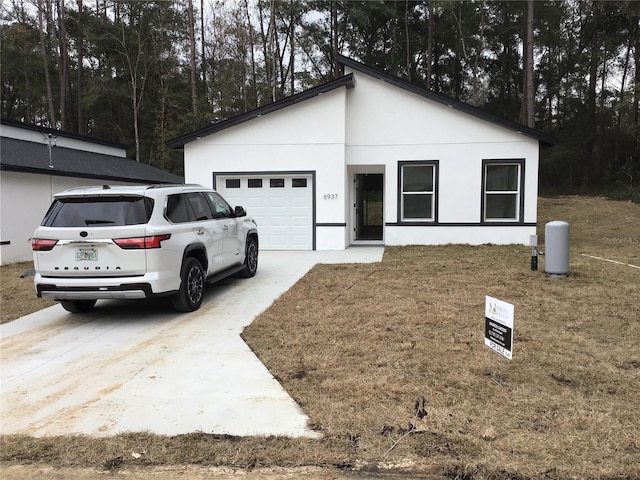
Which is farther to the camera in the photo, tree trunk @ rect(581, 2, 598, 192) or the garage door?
tree trunk @ rect(581, 2, 598, 192)

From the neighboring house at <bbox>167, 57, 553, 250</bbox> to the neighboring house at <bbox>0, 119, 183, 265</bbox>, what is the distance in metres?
4.01

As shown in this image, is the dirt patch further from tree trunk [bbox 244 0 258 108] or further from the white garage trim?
tree trunk [bbox 244 0 258 108]

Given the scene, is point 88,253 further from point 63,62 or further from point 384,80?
point 63,62

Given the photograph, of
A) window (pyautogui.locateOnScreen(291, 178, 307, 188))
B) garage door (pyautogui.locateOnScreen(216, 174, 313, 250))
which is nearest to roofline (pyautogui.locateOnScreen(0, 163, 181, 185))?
garage door (pyautogui.locateOnScreen(216, 174, 313, 250))

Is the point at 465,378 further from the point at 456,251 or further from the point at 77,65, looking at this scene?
the point at 77,65

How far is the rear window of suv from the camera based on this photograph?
19.8 ft

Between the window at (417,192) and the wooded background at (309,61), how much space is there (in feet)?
61.4

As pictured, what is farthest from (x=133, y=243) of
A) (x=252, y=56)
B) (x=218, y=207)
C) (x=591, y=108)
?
(x=591, y=108)

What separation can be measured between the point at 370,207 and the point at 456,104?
16.4ft

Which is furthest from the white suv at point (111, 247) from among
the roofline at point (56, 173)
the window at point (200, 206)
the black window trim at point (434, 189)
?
the black window trim at point (434, 189)

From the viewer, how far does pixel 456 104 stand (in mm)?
13500

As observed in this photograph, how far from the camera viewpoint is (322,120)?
13.7m

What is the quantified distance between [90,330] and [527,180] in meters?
11.9

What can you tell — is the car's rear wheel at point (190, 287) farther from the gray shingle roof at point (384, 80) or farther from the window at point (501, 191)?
the window at point (501, 191)
